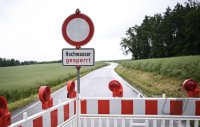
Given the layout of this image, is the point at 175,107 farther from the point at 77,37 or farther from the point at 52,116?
the point at 52,116

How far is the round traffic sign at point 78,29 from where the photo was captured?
5977mm

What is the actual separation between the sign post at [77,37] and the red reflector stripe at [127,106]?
31.8 inches

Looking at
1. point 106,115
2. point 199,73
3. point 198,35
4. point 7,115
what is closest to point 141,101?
point 106,115

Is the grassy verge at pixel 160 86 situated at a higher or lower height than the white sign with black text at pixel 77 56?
lower

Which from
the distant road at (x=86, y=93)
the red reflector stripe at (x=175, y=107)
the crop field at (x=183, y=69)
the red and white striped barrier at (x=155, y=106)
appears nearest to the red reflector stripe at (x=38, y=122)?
the red and white striped barrier at (x=155, y=106)

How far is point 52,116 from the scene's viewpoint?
15.9 feet

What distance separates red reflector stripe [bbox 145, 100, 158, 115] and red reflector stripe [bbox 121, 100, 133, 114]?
0.90ft

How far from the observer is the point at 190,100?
19.4 ft

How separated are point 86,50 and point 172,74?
2354 centimetres

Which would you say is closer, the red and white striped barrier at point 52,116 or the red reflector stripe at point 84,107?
the red and white striped barrier at point 52,116

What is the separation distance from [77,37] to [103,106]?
1.32m

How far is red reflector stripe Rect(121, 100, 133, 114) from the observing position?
5.97m

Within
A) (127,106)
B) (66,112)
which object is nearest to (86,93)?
(127,106)

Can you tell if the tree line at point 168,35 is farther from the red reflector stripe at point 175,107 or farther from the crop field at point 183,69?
the red reflector stripe at point 175,107
